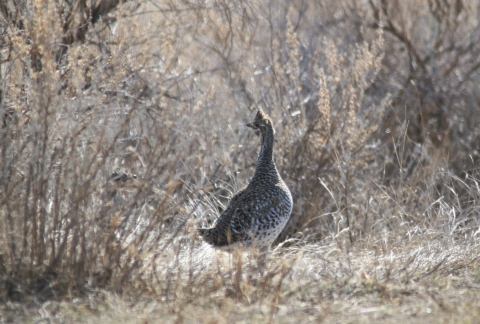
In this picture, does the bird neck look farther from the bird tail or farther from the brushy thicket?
the bird tail

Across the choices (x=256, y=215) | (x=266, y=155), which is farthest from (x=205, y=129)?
(x=256, y=215)

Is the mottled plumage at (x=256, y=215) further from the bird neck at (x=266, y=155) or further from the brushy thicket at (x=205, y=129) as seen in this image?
A: the brushy thicket at (x=205, y=129)

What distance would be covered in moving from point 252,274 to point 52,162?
1.58 m

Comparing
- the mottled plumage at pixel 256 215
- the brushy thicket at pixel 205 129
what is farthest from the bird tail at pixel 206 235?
the brushy thicket at pixel 205 129

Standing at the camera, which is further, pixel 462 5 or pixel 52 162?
pixel 462 5

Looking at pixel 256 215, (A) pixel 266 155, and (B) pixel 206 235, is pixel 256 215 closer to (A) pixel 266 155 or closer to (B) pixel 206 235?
(B) pixel 206 235

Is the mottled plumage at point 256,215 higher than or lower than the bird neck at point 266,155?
lower

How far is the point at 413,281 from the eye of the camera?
4980 millimetres

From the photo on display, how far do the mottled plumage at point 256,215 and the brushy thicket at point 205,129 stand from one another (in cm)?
31

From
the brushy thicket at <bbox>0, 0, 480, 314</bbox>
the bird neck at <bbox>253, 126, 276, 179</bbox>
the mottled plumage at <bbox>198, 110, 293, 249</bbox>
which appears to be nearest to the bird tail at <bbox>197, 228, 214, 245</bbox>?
the mottled plumage at <bbox>198, 110, 293, 249</bbox>

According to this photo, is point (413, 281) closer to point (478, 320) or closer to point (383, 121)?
point (478, 320)

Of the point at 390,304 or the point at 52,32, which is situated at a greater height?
the point at 52,32

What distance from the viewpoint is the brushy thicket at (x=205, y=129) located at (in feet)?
15.0

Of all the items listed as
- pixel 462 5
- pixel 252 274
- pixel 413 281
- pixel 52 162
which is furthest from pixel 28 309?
pixel 462 5
